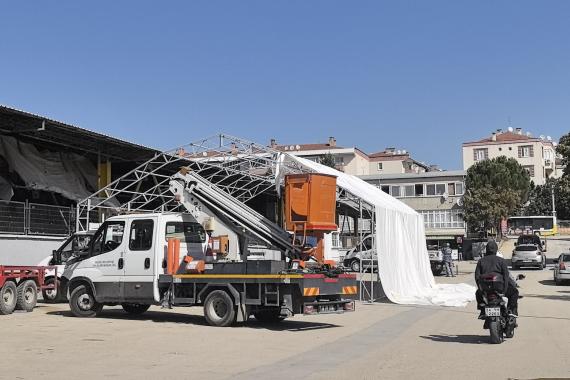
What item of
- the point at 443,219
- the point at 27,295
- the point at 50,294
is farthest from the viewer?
the point at 443,219

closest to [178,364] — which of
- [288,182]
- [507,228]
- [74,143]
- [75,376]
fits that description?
[75,376]

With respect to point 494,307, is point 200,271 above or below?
above

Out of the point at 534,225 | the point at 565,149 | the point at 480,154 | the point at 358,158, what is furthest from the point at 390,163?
the point at 565,149

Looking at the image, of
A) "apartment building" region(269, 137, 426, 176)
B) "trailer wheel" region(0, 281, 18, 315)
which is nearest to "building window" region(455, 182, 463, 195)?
"apartment building" region(269, 137, 426, 176)

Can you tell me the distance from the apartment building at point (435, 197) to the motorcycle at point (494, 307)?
6022cm

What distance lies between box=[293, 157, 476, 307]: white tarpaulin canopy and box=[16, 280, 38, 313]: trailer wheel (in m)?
9.43

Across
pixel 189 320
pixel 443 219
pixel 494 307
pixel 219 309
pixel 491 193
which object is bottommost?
pixel 189 320

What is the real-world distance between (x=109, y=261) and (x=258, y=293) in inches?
160

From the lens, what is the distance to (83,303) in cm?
1602

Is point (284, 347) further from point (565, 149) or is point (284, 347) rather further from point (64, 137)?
point (565, 149)

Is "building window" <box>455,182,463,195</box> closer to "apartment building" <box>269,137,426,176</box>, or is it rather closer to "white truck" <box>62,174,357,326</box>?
"apartment building" <box>269,137,426,176</box>

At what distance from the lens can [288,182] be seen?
14.4 meters

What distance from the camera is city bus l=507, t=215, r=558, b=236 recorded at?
6731cm

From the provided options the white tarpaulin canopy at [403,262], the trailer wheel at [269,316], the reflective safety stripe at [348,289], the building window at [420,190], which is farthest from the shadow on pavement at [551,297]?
the building window at [420,190]
